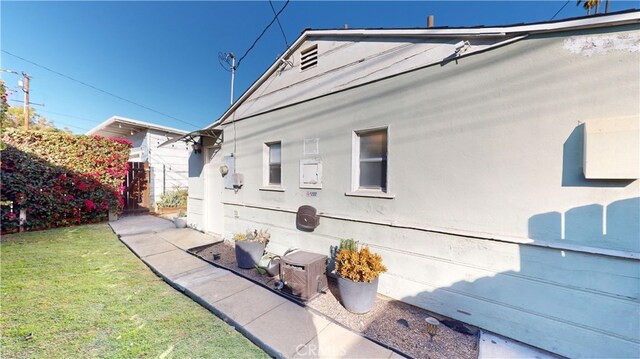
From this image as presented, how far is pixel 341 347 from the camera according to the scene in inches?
87.0

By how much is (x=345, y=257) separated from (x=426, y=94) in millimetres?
2592

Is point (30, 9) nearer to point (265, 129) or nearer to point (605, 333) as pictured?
point (265, 129)

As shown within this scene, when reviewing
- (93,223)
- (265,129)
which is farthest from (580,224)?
(93,223)

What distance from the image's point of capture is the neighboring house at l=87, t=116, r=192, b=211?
9.69 meters

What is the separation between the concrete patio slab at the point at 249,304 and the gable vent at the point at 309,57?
4.47 meters

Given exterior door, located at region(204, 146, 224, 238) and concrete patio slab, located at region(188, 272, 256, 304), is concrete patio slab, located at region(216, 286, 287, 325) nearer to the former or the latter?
concrete patio slab, located at region(188, 272, 256, 304)

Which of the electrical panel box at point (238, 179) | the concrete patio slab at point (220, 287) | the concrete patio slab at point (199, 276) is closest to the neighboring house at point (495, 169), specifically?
the concrete patio slab at point (220, 287)

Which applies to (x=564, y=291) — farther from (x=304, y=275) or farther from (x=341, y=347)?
(x=304, y=275)

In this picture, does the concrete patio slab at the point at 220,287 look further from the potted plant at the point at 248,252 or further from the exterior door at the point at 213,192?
the exterior door at the point at 213,192

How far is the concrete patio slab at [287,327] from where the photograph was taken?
7.27 feet

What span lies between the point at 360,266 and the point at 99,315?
3.32 metres

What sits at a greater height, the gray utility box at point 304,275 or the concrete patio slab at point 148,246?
the gray utility box at point 304,275

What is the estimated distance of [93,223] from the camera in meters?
7.31

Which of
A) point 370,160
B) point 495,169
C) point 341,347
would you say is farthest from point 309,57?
point 341,347
